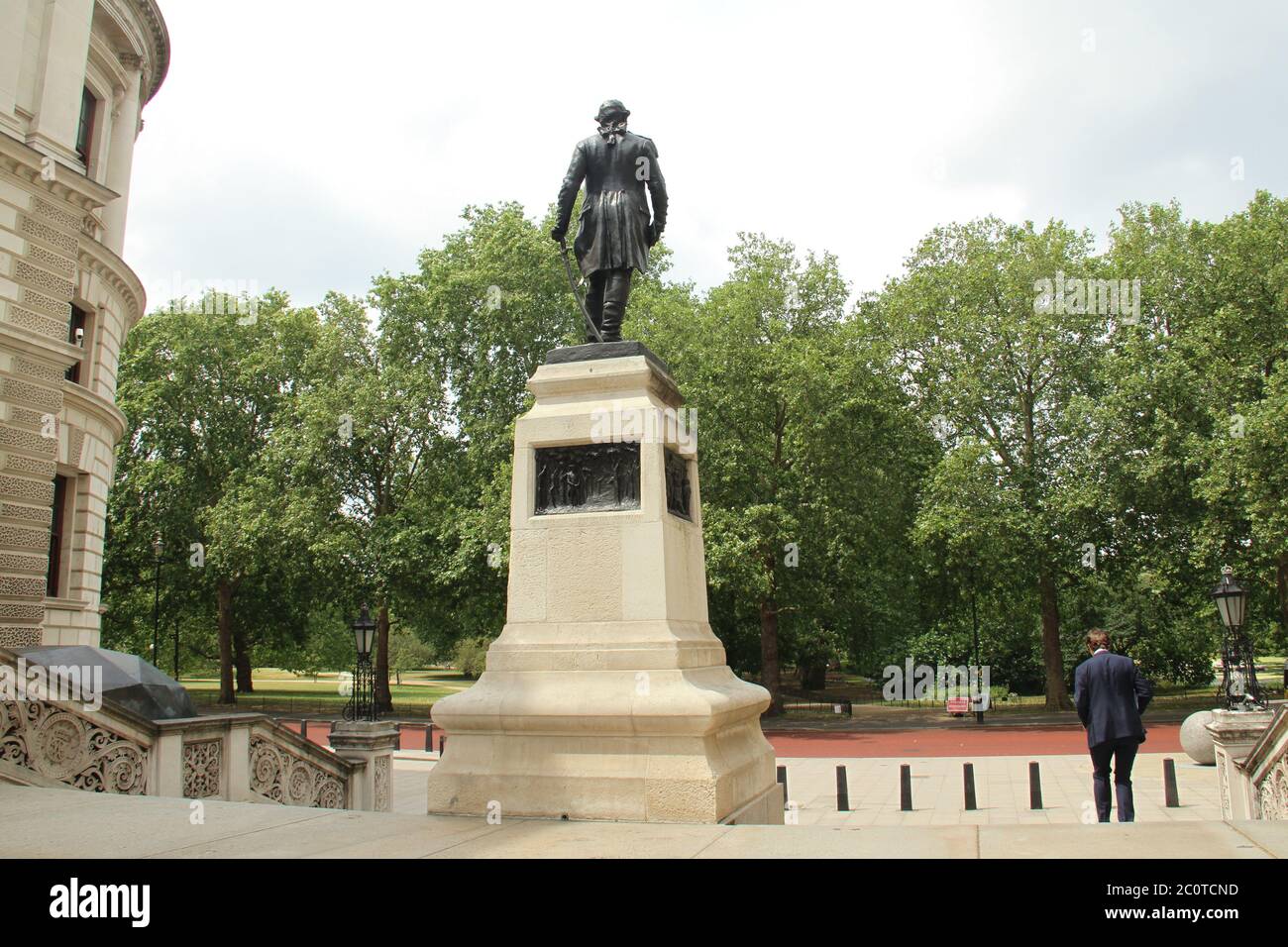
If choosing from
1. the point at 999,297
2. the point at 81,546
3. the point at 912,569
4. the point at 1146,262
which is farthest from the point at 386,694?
the point at 1146,262

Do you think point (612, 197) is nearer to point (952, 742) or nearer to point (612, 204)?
point (612, 204)

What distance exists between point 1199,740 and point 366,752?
15.8m

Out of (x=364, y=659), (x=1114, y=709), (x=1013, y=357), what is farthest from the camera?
(x=1013, y=357)

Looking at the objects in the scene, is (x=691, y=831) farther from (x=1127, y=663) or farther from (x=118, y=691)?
(x=118, y=691)

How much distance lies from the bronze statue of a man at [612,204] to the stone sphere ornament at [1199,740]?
16.1 m

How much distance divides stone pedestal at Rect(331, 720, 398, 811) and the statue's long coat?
7492 millimetres

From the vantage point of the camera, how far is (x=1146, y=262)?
32.2 metres

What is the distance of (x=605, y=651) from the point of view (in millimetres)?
7133

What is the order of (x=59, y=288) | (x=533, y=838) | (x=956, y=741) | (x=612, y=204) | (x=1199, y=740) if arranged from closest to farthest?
1. (x=533, y=838)
2. (x=612, y=204)
3. (x=59, y=288)
4. (x=1199, y=740)
5. (x=956, y=741)

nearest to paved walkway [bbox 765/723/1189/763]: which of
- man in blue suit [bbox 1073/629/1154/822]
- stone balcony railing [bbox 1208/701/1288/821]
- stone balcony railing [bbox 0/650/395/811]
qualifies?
stone balcony railing [bbox 1208/701/1288/821]

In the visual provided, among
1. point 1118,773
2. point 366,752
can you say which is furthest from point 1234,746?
point 366,752

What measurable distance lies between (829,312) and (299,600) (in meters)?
27.1

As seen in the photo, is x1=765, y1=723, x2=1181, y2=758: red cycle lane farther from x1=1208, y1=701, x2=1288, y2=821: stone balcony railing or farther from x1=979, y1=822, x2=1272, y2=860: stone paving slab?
x1=979, y1=822, x2=1272, y2=860: stone paving slab

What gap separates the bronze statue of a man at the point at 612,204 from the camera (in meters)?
8.54
